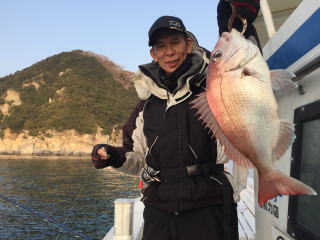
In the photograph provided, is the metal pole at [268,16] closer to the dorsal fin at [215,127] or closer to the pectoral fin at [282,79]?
the pectoral fin at [282,79]

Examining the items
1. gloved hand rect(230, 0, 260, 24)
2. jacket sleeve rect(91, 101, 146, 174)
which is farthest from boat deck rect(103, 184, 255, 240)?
gloved hand rect(230, 0, 260, 24)

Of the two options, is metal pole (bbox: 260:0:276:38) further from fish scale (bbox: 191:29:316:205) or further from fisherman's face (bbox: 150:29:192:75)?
fish scale (bbox: 191:29:316:205)

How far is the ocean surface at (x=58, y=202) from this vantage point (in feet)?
65.4

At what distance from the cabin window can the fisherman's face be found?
3.54ft

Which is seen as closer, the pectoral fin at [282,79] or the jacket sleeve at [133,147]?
the pectoral fin at [282,79]

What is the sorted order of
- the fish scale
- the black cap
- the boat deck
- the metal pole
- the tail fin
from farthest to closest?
the boat deck → the metal pole → the black cap → the fish scale → the tail fin

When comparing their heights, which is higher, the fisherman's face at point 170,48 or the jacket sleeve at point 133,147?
the fisherman's face at point 170,48

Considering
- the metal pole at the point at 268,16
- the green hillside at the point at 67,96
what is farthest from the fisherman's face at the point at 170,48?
the green hillside at the point at 67,96

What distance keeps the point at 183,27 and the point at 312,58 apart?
1.19 metres

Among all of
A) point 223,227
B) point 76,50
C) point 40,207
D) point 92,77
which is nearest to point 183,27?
point 223,227

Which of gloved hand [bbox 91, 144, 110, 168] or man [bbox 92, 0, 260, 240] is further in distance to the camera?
gloved hand [bbox 91, 144, 110, 168]

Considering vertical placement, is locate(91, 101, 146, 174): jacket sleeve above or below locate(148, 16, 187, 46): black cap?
below

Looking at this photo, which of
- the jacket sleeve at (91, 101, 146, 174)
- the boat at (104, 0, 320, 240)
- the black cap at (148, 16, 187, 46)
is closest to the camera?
the boat at (104, 0, 320, 240)

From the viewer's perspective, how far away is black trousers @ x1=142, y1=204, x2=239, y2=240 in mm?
2674
